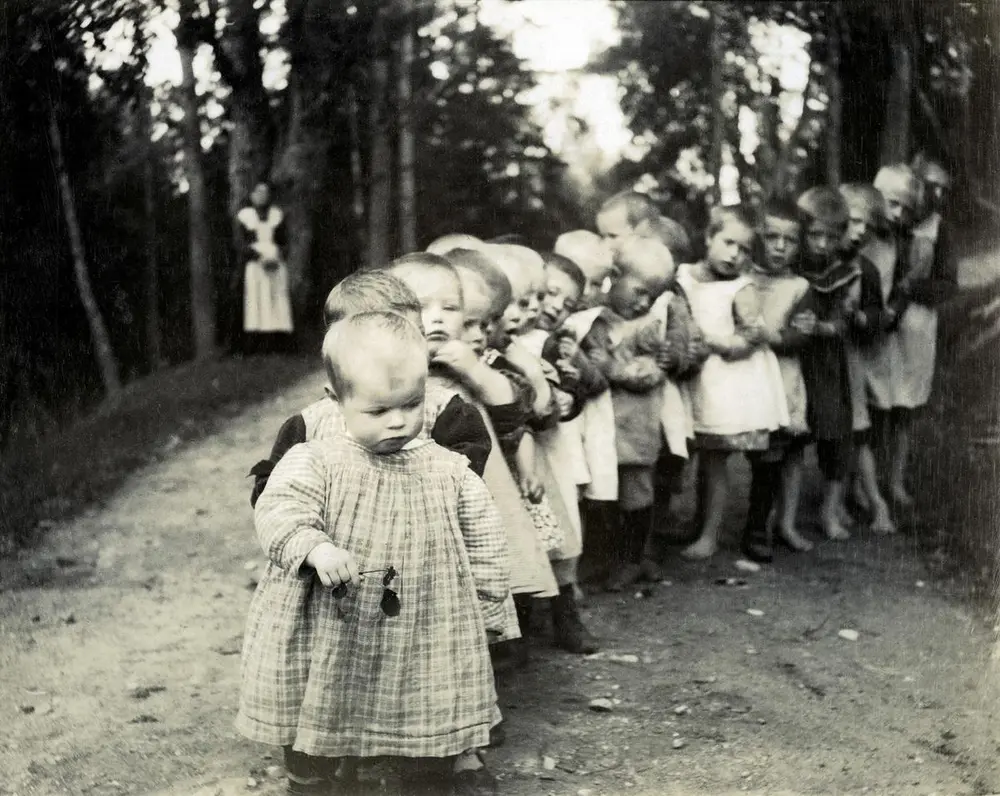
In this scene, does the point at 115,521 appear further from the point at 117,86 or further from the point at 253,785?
the point at 117,86

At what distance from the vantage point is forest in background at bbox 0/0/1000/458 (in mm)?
3174

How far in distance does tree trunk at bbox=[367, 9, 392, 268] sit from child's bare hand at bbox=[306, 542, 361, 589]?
61.7 inches

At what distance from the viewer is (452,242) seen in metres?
3.47

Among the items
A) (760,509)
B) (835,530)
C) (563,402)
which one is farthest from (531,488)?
(835,530)

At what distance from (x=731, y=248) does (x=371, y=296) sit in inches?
87.4

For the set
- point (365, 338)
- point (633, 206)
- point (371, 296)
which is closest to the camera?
point (365, 338)

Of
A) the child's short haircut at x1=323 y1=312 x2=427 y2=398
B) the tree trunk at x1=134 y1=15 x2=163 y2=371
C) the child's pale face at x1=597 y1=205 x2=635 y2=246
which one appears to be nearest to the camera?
the child's short haircut at x1=323 y1=312 x2=427 y2=398

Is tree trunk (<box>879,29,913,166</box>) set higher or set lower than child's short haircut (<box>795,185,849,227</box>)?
higher

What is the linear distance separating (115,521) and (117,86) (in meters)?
1.35

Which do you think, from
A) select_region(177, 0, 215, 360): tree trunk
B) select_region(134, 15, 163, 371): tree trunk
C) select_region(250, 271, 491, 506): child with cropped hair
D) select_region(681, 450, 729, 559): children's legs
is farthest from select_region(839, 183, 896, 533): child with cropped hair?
select_region(134, 15, 163, 371): tree trunk

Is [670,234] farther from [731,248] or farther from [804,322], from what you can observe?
[804,322]

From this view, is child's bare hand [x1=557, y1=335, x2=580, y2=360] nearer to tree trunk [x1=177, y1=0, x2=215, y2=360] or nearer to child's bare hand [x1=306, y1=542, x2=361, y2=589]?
tree trunk [x1=177, y1=0, x2=215, y2=360]

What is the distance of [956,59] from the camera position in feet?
12.3

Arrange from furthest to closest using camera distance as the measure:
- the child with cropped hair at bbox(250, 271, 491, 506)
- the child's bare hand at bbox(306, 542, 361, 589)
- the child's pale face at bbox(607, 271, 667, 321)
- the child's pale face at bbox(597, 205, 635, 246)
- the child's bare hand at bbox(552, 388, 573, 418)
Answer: the child's pale face at bbox(597, 205, 635, 246), the child's pale face at bbox(607, 271, 667, 321), the child's bare hand at bbox(552, 388, 573, 418), the child with cropped hair at bbox(250, 271, 491, 506), the child's bare hand at bbox(306, 542, 361, 589)
